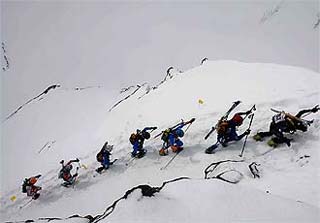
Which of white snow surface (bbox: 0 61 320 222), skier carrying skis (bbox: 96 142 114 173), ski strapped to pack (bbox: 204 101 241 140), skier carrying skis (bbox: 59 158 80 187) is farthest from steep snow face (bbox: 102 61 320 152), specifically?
skier carrying skis (bbox: 59 158 80 187)

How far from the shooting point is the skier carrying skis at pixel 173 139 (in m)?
13.0

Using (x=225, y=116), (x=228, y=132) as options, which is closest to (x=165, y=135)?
(x=228, y=132)

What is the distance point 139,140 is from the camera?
44.2ft

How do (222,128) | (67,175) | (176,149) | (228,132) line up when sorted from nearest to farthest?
(222,128)
(228,132)
(176,149)
(67,175)

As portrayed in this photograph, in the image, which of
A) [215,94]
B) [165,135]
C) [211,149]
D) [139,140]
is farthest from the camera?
[215,94]

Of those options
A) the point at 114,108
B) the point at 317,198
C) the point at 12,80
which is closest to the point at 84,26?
the point at 12,80

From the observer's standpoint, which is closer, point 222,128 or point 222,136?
point 222,128

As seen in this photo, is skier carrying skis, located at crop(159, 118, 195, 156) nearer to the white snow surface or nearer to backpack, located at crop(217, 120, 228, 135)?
the white snow surface

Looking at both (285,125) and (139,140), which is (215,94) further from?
(285,125)

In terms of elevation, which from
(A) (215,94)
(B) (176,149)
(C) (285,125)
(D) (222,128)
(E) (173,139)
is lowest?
(B) (176,149)

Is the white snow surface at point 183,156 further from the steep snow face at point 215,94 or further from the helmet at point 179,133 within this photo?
the helmet at point 179,133

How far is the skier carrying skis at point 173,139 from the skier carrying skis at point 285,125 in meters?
2.80

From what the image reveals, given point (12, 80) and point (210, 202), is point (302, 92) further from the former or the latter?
point (12, 80)

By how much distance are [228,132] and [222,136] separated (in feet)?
0.75
